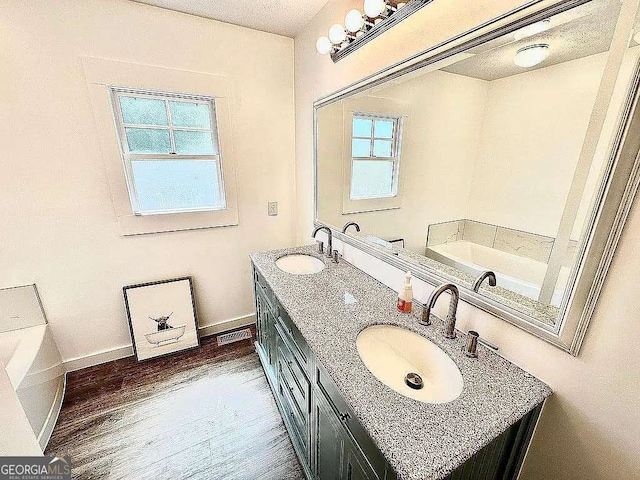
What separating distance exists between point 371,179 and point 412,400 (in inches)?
44.0

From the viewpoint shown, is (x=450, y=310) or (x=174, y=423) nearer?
(x=450, y=310)

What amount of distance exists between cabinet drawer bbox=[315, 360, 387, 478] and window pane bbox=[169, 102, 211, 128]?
1.79m

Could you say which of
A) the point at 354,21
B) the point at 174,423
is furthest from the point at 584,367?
the point at 174,423

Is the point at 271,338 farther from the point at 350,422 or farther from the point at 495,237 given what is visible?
the point at 495,237

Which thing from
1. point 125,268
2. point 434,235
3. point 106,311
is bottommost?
point 106,311

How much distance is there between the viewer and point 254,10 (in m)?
1.57

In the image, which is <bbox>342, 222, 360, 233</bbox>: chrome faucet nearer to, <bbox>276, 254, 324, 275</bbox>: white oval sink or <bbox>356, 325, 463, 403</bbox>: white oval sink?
<bbox>276, 254, 324, 275</bbox>: white oval sink

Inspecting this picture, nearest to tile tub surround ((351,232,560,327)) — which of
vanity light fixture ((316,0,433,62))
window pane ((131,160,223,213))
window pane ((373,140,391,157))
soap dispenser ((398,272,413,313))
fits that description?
soap dispenser ((398,272,413,313))

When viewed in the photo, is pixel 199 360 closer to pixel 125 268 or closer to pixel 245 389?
pixel 245 389

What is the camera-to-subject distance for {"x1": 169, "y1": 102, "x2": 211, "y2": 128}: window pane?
1.77 metres

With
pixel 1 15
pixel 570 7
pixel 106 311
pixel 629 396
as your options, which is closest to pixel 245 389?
pixel 106 311

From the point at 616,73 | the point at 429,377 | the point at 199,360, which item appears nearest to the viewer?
the point at 616,73

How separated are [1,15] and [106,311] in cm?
173

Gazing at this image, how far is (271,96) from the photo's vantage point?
6.48 feet
